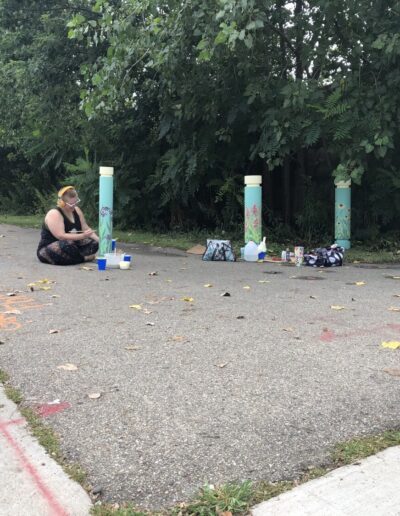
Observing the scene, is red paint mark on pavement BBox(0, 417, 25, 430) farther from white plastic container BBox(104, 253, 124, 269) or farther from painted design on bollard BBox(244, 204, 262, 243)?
painted design on bollard BBox(244, 204, 262, 243)

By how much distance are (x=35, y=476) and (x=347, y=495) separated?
1390 mm

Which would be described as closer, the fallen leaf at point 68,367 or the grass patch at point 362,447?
the grass patch at point 362,447

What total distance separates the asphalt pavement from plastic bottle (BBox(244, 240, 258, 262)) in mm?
A: 2570

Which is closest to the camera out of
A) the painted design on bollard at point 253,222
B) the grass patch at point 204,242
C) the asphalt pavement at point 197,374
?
the asphalt pavement at point 197,374

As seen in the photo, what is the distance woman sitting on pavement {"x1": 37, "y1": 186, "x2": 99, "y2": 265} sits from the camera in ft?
29.1

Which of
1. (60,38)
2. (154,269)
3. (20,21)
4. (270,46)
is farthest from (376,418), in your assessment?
(20,21)

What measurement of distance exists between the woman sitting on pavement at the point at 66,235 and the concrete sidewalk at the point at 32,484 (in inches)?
243

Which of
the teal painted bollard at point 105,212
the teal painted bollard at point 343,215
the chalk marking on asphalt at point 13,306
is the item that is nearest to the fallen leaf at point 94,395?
the chalk marking on asphalt at point 13,306

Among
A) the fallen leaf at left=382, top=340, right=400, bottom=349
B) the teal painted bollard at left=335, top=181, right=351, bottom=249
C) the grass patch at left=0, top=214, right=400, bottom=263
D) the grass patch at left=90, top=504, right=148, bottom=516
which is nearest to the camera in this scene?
the grass patch at left=90, top=504, right=148, bottom=516

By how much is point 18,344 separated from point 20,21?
46.7ft

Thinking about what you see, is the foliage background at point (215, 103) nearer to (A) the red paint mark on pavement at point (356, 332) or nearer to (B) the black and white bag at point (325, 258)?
(B) the black and white bag at point (325, 258)

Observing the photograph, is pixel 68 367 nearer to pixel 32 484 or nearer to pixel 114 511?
pixel 32 484

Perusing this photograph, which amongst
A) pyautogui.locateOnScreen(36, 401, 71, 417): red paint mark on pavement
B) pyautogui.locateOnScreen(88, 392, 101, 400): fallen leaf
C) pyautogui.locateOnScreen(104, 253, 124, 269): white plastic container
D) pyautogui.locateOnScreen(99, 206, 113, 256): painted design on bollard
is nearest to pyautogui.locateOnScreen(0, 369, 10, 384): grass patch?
pyautogui.locateOnScreen(36, 401, 71, 417): red paint mark on pavement

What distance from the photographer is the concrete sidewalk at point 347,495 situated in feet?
7.53
